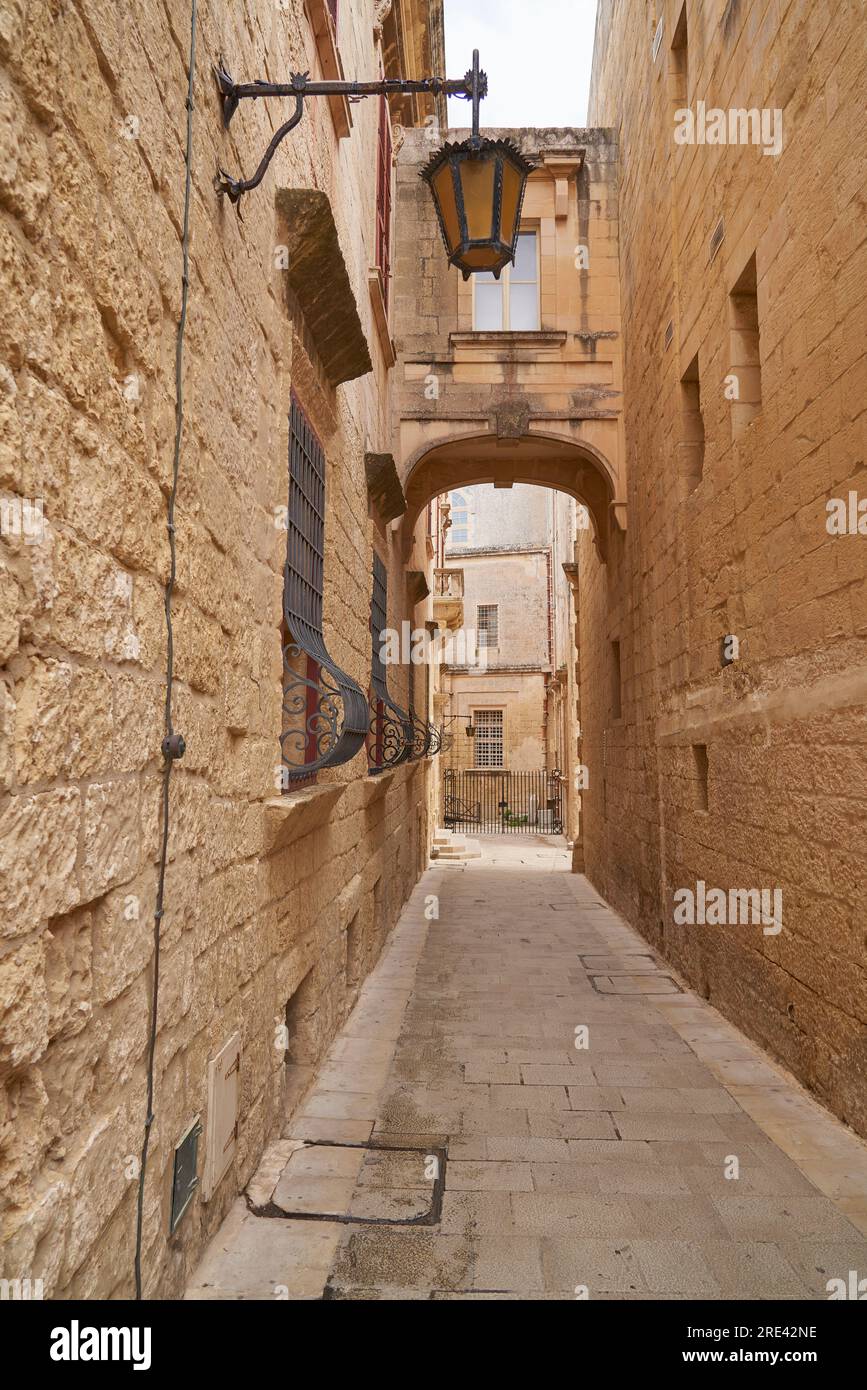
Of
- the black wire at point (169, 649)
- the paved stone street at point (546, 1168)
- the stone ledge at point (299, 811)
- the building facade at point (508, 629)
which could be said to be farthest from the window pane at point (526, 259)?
the building facade at point (508, 629)

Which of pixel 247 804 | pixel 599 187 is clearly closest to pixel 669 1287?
pixel 247 804

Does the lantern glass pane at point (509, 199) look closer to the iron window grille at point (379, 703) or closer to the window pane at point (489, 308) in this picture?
the iron window grille at point (379, 703)

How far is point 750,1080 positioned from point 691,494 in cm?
429

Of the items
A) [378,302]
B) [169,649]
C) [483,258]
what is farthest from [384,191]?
[169,649]

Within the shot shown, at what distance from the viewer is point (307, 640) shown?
380 centimetres

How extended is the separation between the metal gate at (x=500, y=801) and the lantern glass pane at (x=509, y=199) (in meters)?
22.2

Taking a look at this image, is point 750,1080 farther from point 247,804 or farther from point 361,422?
point 361,422

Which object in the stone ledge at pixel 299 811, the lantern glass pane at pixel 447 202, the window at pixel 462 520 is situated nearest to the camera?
the stone ledge at pixel 299 811

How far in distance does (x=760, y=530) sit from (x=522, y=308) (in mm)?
6541

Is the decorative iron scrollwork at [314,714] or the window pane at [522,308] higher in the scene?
the window pane at [522,308]

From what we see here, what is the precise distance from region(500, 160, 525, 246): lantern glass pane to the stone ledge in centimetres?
278

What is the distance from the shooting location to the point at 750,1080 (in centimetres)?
452

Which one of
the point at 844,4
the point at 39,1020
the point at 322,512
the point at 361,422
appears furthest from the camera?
the point at 361,422

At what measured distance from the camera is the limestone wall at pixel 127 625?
1.46 metres
